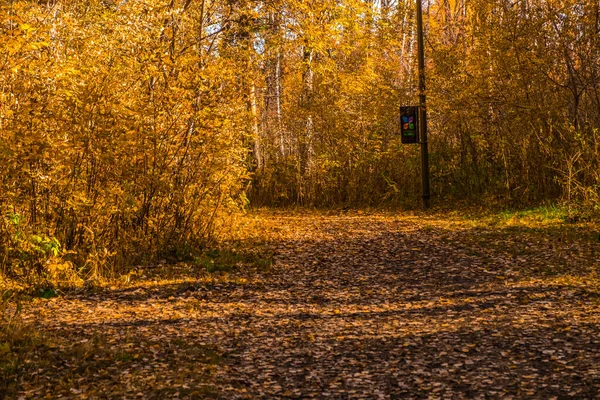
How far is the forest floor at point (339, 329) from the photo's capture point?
17.5 feet

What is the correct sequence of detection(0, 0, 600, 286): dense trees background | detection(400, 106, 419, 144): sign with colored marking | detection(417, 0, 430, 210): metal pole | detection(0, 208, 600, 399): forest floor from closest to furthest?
detection(0, 208, 600, 399): forest floor → detection(0, 0, 600, 286): dense trees background → detection(417, 0, 430, 210): metal pole → detection(400, 106, 419, 144): sign with colored marking

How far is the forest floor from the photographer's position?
5.34 meters

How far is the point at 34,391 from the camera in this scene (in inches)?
207

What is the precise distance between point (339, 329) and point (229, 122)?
4989 mm

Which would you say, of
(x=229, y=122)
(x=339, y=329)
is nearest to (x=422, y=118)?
(x=229, y=122)

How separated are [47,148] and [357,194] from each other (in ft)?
40.6

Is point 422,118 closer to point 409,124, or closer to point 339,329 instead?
point 409,124

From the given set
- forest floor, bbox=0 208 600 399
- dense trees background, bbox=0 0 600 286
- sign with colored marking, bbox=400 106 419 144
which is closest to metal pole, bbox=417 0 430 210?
sign with colored marking, bbox=400 106 419 144

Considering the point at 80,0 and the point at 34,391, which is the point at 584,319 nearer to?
the point at 34,391

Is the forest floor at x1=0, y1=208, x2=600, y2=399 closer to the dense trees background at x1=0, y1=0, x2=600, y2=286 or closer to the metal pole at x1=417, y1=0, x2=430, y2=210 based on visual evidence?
the dense trees background at x1=0, y1=0, x2=600, y2=286

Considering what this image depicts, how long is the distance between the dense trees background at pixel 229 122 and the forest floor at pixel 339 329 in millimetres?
1196

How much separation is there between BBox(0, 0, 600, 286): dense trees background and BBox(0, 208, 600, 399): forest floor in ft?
3.92

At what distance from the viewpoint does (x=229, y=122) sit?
439 inches

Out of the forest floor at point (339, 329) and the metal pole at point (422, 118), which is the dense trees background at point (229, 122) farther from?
the forest floor at point (339, 329)
